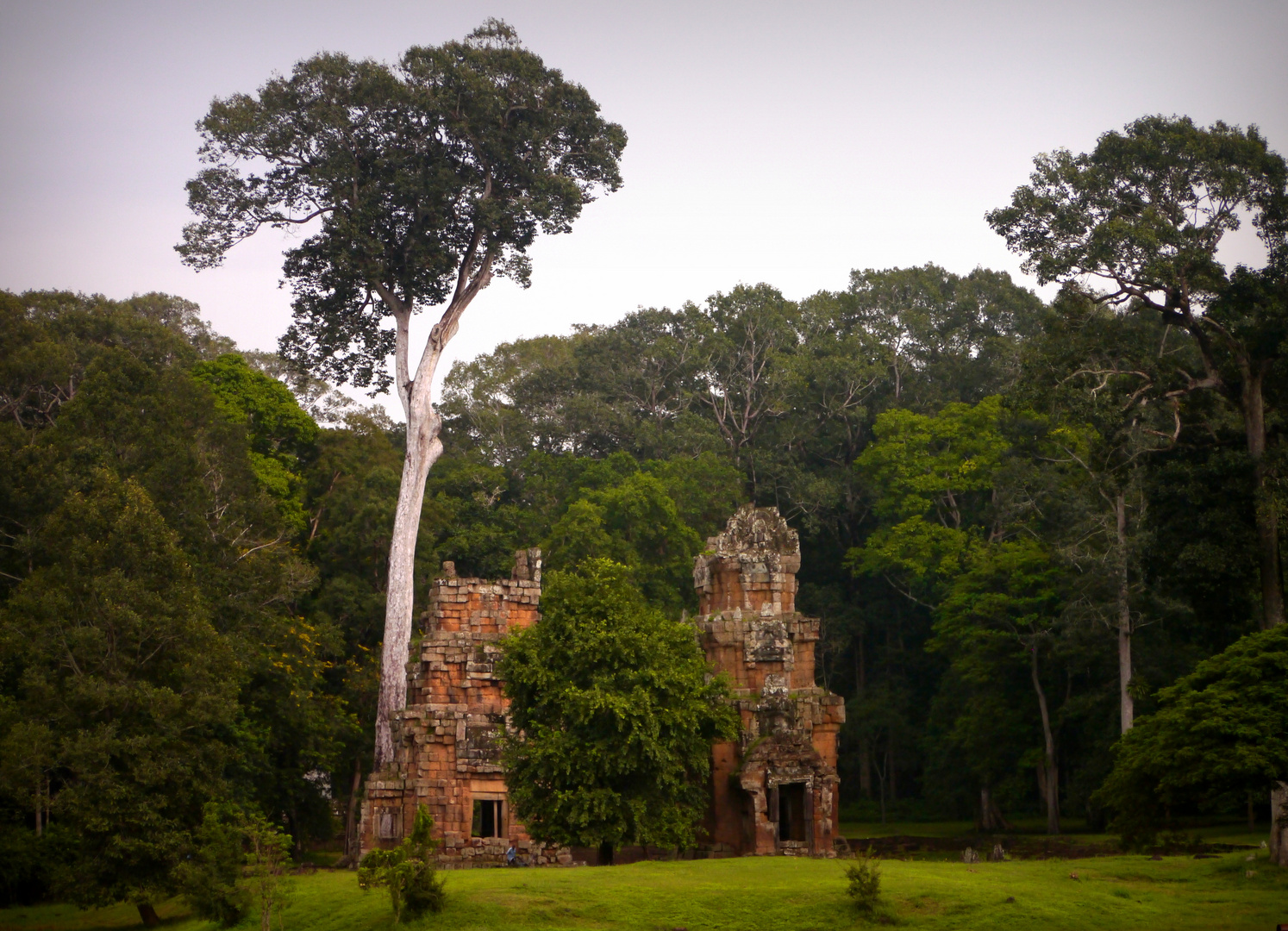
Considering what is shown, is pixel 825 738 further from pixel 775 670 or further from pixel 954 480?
pixel 954 480

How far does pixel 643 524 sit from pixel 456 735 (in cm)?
1735

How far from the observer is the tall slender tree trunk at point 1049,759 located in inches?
1551

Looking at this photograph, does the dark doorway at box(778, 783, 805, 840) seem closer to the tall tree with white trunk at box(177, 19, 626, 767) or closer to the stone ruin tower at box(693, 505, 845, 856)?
the stone ruin tower at box(693, 505, 845, 856)

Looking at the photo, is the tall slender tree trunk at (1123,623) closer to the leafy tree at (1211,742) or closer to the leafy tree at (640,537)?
the leafy tree at (640,537)

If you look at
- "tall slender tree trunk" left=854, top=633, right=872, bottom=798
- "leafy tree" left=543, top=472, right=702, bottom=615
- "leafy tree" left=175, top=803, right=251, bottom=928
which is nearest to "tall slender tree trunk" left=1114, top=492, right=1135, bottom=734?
"tall slender tree trunk" left=854, top=633, right=872, bottom=798

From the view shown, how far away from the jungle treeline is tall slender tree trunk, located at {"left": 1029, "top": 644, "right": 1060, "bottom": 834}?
0.15 m

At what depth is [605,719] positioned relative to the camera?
23.3 meters

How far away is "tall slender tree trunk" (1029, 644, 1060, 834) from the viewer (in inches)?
1551

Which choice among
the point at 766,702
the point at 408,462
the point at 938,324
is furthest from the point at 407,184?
the point at 938,324

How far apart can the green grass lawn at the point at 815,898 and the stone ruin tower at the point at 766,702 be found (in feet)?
10.00

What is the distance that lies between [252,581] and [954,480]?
83.6 feet

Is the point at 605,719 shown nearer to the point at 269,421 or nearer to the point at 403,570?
the point at 403,570

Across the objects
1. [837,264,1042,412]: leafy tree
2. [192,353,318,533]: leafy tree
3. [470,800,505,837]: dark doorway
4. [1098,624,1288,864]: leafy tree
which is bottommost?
[470,800,505,837]: dark doorway

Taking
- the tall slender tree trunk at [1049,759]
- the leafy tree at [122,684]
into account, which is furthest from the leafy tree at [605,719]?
the tall slender tree trunk at [1049,759]
